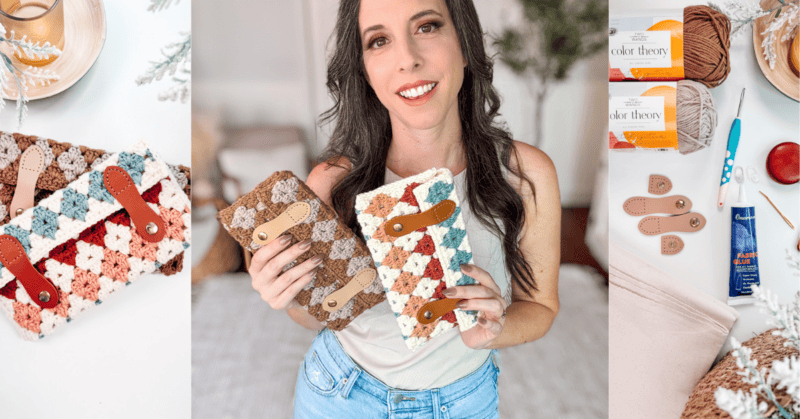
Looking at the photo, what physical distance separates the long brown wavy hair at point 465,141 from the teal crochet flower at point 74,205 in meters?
0.48

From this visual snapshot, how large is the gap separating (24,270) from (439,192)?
31.6 inches

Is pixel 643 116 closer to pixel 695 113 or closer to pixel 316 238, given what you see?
pixel 695 113

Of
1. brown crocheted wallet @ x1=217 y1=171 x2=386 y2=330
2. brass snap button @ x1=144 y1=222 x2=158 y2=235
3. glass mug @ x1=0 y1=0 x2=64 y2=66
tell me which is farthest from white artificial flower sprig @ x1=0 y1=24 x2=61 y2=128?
brown crocheted wallet @ x1=217 y1=171 x2=386 y2=330

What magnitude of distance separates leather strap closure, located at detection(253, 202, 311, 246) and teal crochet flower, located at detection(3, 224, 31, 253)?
495 millimetres

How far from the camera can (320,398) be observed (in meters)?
0.93

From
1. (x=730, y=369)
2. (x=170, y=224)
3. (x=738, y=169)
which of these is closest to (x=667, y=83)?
(x=738, y=169)

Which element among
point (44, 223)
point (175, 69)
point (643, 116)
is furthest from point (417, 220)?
point (44, 223)

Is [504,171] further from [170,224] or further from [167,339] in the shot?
[167,339]

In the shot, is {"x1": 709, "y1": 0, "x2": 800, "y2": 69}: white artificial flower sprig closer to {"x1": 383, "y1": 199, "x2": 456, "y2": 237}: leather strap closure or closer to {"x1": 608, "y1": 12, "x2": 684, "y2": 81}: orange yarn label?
{"x1": 608, "y1": 12, "x2": 684, "y2": 81}: orange yarn label

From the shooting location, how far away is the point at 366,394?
906 millimetres

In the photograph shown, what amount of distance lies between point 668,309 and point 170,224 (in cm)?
101

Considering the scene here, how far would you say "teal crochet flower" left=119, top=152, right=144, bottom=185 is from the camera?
1.01 meters

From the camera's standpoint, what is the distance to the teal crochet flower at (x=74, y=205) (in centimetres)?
99

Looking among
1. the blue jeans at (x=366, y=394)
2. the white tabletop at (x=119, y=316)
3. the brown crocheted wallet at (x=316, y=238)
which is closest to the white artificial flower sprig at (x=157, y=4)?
the white tabletop at (x=119, y=316)
